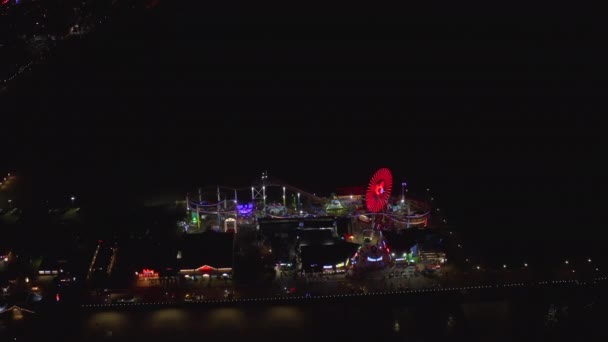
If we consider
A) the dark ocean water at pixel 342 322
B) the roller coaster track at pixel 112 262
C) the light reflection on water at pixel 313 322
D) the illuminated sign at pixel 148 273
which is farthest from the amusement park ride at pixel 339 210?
the illuminated sign at pixel 148 273

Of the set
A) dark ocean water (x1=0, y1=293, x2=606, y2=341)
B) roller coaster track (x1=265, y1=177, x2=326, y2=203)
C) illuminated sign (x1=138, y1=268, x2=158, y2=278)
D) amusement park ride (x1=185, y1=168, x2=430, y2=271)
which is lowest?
dark ocean water (x1=0, y1=293, x2=606, y2=341)

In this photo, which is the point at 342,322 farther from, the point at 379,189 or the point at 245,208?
the point at 245,208

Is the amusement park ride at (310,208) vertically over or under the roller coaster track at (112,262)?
over

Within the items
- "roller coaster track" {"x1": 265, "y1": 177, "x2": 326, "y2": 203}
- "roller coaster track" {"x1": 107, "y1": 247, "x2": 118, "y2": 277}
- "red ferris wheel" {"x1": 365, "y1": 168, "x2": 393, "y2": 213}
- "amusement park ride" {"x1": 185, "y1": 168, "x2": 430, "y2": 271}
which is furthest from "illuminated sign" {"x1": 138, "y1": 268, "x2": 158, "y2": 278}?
"red ferris wheel" {"x1": 365, "y1": 168, "x2": 393, "y2": 213}

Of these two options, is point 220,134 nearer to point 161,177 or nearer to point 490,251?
point 161,177

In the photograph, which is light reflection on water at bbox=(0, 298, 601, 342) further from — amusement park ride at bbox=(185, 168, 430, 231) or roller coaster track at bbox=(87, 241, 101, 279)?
amusement park ride at bbox=(185, 168, 430, 231)

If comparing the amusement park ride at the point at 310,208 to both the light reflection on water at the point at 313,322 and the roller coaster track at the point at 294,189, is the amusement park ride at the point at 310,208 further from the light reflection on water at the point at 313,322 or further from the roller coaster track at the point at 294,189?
the light reflection on water at the point at 313,322

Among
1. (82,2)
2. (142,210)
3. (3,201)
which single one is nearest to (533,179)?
(142,210)

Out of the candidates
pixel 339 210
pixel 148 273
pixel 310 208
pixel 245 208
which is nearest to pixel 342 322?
pixel 339 210
